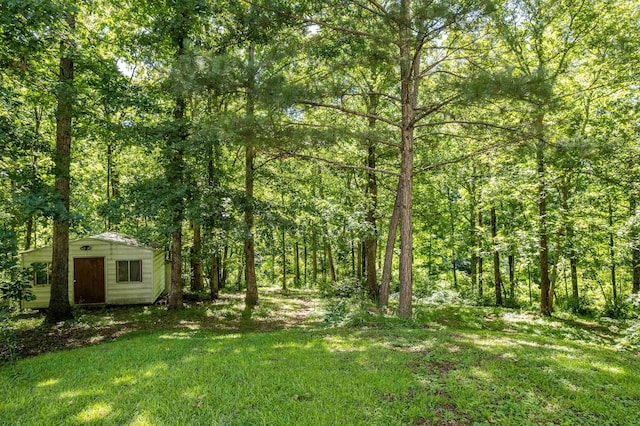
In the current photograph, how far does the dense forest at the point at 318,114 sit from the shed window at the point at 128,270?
2229 mm

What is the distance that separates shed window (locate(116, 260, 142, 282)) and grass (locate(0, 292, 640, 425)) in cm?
634

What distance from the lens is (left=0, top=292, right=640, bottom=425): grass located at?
10.6 ft

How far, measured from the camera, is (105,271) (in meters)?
12.1

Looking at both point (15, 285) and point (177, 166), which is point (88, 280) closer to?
point (177, 166)

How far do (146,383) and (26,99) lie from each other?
833 centimetres

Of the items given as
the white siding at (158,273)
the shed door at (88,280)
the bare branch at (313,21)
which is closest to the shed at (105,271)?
the shed door at (88,280)

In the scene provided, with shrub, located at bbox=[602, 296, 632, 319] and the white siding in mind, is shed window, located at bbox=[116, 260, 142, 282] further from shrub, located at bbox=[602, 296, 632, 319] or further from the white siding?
shrub, located at bbox=[602, 296, 632, 319]

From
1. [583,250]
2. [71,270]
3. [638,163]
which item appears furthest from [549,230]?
[71,270]

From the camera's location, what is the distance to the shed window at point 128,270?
12266 millimetres

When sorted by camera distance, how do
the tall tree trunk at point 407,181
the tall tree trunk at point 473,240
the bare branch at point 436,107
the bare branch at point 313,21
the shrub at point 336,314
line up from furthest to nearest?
the tall tree trunk at point 473,240 < the shrub at point 336,314 < the tall tree trunk at point 407,181 < the bare branch at point 313,21 < the bare branch at point 436,107

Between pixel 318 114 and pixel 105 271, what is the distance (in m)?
9.29

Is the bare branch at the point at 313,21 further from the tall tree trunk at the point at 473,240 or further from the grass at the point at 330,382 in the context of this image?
the tall tree trunk at the point at 473,240

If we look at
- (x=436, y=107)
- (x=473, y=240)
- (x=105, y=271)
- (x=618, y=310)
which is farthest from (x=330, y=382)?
(x=473, y=240)

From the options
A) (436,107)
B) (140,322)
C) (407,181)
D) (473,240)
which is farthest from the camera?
(473,240)
